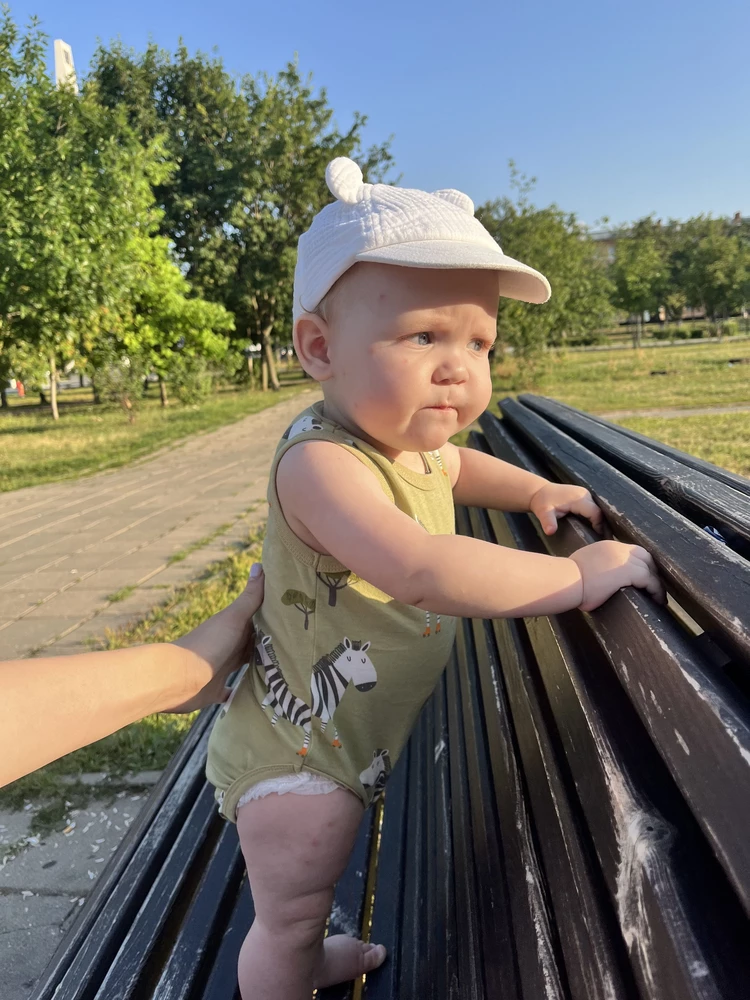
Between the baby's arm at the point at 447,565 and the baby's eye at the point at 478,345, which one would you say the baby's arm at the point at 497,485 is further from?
the baby's arm at the point at 447,565

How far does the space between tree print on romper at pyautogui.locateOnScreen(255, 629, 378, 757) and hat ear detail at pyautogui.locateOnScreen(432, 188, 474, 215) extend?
822 millimetres

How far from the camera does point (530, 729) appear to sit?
4.27 feet

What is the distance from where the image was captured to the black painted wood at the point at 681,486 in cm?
122

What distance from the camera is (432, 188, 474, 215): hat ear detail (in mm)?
1449

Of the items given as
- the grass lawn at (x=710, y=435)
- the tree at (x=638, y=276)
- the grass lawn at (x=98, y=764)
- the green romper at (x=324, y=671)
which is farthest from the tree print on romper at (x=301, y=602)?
the tree at (x=638, y=276)

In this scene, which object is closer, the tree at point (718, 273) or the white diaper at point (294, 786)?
the white diaper at point (294, 786)

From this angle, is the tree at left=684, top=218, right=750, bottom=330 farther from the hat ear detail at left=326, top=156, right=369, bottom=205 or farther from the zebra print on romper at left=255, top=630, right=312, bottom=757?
the zebra print on romper at left=255, top=630, right=312, bottom=757

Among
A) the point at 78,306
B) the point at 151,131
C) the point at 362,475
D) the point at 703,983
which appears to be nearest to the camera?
the point at 703,983

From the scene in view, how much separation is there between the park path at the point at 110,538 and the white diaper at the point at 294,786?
10.6 feet

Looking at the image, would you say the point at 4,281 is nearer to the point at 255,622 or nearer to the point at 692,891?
the point at 255,622

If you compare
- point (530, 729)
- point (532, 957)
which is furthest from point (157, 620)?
point (532, 957)

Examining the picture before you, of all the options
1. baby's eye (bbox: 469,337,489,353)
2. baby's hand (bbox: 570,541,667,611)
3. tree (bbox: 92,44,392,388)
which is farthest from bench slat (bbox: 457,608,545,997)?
tree (bbox: 92,44,392,388)

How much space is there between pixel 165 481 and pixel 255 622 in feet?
27.8

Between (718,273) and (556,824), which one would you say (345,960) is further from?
(718,273)
